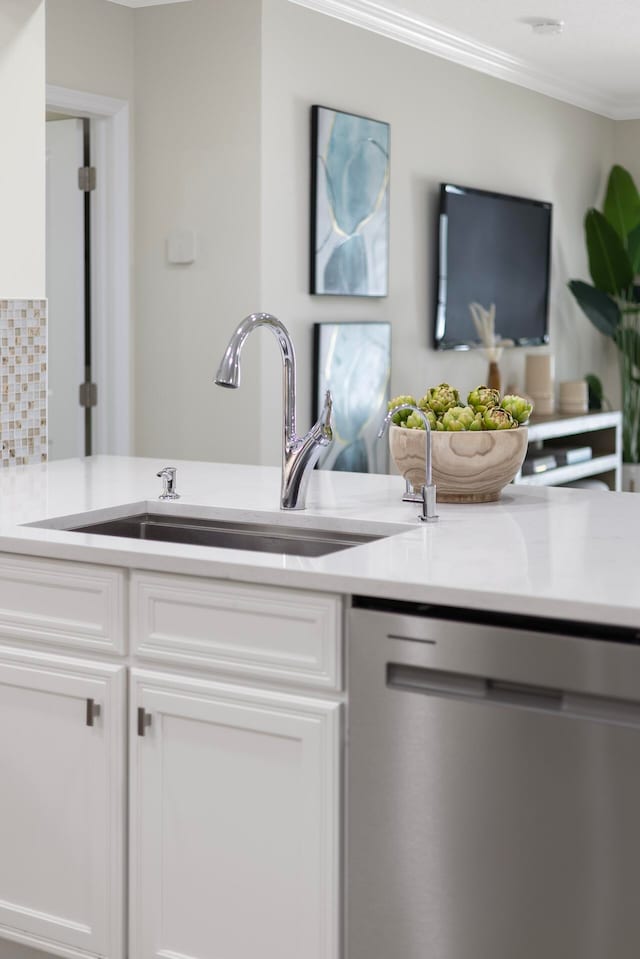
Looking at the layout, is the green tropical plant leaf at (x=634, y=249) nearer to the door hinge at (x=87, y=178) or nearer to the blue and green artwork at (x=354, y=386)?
the blue and green artwork at (x=354, y=386)

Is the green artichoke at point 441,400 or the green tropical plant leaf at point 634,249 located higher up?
the green tropical plant leaf at point 634,249

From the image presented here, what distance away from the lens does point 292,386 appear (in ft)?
8.14

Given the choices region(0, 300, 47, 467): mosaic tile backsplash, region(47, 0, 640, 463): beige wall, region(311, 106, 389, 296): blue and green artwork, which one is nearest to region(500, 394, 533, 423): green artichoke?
region(0, 300, 47, 467): mosaic tile backsplash

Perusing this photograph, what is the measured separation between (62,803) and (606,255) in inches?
209

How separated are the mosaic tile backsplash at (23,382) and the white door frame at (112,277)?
144cm

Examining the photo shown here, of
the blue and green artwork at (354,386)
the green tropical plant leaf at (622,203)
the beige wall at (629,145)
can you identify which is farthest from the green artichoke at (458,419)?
the beige wall at (629,145)

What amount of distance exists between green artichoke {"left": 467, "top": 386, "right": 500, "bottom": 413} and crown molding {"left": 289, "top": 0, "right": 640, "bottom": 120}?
2.51 m

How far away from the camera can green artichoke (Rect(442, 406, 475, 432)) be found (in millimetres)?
2443

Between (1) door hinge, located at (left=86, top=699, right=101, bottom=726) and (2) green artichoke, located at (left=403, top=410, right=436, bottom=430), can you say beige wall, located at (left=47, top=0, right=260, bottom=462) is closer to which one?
(2) green artichoke, located at (left=403, top=410, right=436, bottom=430)

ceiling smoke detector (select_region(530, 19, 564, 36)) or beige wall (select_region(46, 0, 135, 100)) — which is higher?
ceiling smoke detector (select_region(530, 19, 564, 36))

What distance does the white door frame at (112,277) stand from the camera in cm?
462

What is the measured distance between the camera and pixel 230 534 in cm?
247

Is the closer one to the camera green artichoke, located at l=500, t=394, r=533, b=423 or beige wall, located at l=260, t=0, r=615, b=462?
green artichoke, located at l=500, t=394, r=533, b=423

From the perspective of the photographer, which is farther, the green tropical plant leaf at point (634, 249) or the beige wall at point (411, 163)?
the green tropical plant leaf at point (634, 249)
